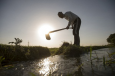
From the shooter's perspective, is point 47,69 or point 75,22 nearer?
point 47,69

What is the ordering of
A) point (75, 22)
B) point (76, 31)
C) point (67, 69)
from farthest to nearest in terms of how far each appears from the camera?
1. point (75, 22)
2. point (76, 31)
3. point (67, 69)

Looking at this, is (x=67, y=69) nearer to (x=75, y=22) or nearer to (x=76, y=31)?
(x=76, y=31)

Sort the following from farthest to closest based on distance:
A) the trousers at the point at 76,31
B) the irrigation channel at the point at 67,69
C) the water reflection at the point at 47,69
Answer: the trousers at the point at 76,31, the water reflection at the point at 47,69, the irrigation channel at the point at 67,69

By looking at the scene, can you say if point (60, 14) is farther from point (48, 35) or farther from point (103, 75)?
point (103, 75)

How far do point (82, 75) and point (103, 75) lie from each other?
0.79 ft

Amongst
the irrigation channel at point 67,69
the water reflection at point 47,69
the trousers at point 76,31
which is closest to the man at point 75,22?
the trousers at point 76,31

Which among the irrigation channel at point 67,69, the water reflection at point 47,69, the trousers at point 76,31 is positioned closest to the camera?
the irrigation channel at point 67,69

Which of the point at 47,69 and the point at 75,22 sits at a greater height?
the point at 75,22

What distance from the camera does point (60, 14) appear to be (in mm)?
4984

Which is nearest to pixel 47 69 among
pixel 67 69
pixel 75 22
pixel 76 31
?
pixel 67 69

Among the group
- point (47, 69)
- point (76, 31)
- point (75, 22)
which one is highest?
point (75, 22)

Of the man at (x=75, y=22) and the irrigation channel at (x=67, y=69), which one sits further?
the man at (x=75, y=22)

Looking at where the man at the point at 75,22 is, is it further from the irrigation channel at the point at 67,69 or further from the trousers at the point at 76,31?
the irrigation channel at the point at 67,69

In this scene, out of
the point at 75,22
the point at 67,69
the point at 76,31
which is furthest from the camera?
the point at 75,22
